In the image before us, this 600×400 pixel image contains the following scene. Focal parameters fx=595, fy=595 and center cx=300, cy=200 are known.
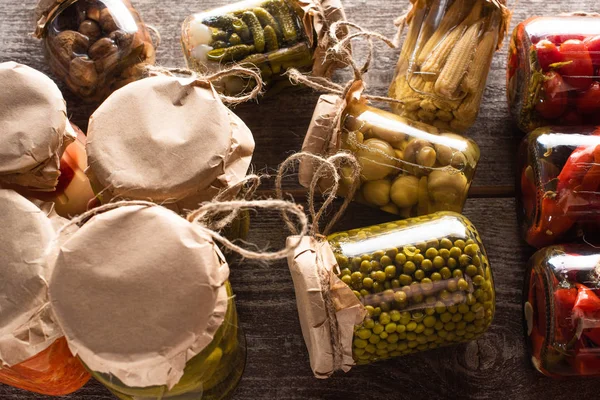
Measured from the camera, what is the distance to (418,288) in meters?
0.72

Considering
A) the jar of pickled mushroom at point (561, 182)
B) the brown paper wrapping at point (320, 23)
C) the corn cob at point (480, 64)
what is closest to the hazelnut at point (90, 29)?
the brown paper wrapping at point (320, 23)

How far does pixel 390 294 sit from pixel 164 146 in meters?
0.32

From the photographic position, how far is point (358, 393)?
2.77 ft

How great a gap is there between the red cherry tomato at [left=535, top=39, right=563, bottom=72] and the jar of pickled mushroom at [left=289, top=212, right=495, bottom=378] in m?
0.26

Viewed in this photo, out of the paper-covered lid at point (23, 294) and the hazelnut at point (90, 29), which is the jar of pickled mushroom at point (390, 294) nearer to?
the paper-covered lid at point (23, 294)

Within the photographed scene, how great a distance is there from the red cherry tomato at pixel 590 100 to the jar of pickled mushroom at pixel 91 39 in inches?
23.2

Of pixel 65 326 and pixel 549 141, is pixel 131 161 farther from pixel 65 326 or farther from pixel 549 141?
pixel 549 141

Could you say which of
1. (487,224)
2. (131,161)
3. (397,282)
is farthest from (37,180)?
(487,224)

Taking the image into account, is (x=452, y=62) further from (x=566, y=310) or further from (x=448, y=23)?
(x=566, y=310)

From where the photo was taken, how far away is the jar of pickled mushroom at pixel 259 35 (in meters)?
0.81

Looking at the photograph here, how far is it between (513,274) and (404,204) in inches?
8.7

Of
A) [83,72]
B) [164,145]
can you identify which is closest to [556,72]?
[164,145]

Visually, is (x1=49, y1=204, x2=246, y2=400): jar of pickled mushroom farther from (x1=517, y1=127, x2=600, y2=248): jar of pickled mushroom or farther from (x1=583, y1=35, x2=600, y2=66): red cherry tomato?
(x1=583, y1=35, x2=600, y2=66): red cherry tomato

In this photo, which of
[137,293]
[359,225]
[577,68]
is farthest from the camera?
[359,225]
